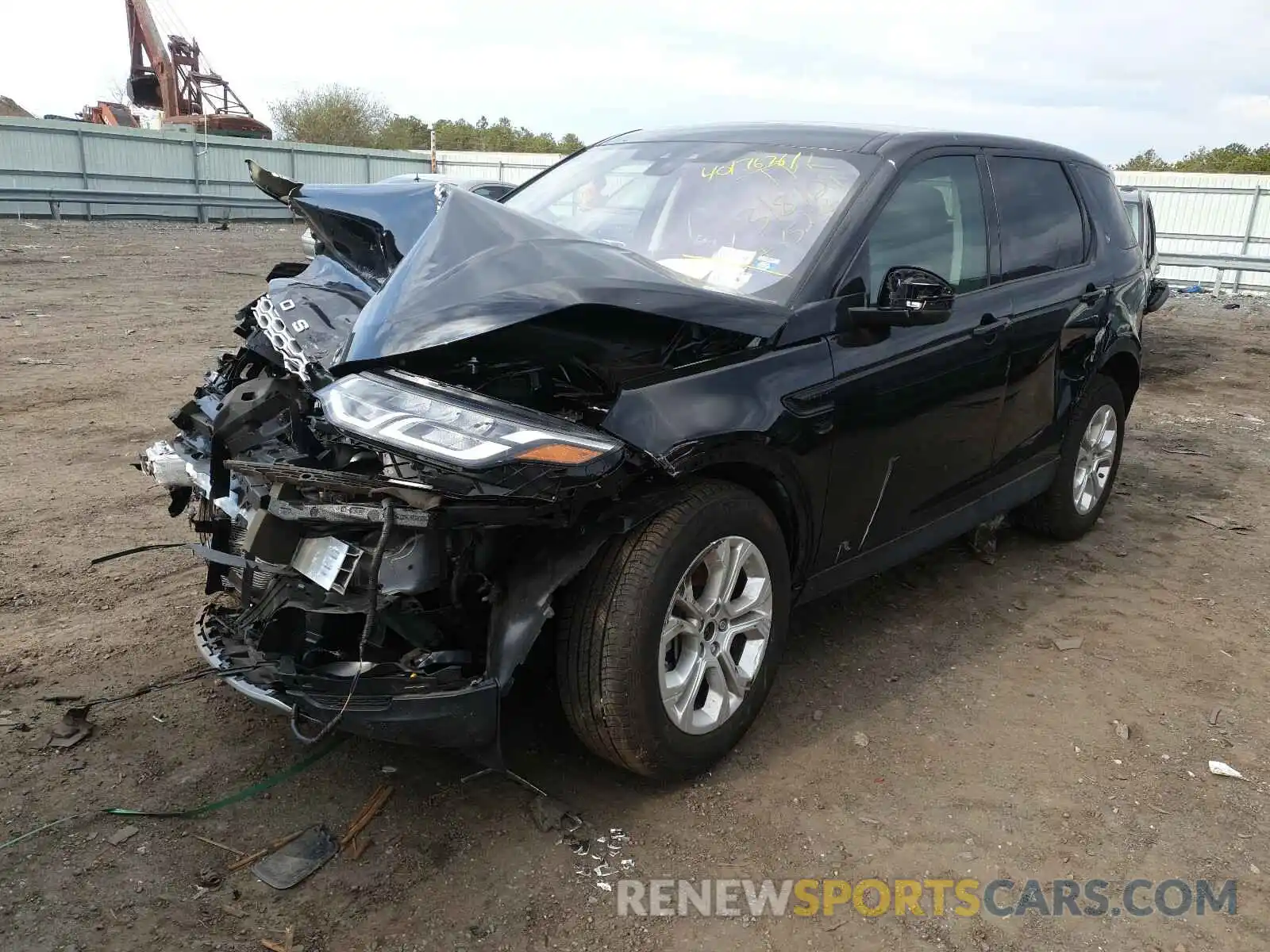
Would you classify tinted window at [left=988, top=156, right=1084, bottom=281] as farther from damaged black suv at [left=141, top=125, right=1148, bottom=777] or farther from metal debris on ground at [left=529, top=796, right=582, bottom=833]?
metal debris on ground at [left=529, top=796, right=582, bottom=833]

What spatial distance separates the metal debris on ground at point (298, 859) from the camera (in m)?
2.60

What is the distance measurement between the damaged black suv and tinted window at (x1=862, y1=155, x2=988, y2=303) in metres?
0.02

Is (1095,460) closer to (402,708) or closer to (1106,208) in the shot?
(1106,208)

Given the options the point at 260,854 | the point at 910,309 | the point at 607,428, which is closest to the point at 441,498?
the point at 607,428

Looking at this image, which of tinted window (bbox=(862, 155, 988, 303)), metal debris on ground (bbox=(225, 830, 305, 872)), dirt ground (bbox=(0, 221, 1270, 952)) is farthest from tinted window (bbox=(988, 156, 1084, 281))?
metal debris on ground (bbox=(225, 830, 305, 872))

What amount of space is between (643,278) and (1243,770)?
2572 mm

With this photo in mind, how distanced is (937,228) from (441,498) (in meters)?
2.42

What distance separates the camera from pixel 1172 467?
7082mm

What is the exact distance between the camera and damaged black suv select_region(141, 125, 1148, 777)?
8.36 feet

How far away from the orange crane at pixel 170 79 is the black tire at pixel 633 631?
34025 millimetres

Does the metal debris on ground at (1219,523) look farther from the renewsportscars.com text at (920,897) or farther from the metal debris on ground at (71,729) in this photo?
the metal debris on ground at (71,729)

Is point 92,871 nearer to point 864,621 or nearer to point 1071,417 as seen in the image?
point 864,621

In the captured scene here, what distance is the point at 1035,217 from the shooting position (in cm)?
446

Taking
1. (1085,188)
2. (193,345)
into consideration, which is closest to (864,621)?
(1085,188)
